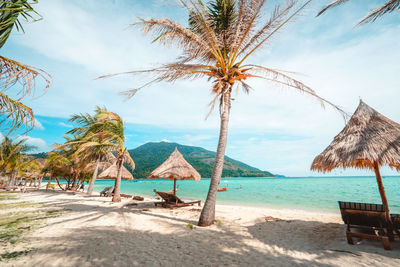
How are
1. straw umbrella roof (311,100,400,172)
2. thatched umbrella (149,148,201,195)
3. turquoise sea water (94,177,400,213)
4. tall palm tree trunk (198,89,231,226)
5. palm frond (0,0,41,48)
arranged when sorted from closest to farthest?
palm frond (0,0,41,48), straw umbrella roof (311,100,400,172), tall palm tree trunk (198,89,231,226), thatched umbrella (149,148,201,195), turquoise sea water (94,177,400,213)

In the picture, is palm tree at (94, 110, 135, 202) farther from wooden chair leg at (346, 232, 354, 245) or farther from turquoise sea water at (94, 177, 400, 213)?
wooden chair leg at (346, 232, 354, 245)

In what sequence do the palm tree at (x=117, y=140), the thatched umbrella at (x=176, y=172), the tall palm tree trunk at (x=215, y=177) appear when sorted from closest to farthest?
the tall palm tree trunk at (x=215, y=177), the thatched umbrella at (x=176, y=172), the palm tree at (x=117, y=140)

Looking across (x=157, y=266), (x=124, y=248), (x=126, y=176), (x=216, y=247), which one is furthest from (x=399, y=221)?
(x=126, y=176)

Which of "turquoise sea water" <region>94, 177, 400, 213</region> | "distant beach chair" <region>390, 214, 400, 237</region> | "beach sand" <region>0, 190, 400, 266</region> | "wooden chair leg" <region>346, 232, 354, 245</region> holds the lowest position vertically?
"turquoise sea water" <region>94, 177, 400, 213</region>

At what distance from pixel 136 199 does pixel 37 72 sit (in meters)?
11.0

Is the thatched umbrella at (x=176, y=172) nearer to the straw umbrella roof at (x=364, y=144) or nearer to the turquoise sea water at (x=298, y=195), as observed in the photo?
the turquoise sea water at (x=298, y=195)

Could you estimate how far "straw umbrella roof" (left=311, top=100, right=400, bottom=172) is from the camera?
4.60 metres

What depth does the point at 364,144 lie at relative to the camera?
4.85 metres

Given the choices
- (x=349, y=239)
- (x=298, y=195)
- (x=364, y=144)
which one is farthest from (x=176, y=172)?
(x=298, y=195)

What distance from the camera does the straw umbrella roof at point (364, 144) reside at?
460cm

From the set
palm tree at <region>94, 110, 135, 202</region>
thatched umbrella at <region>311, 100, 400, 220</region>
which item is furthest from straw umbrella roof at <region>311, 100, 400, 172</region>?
palm tree at <region>94, 110, 135, 202</region>

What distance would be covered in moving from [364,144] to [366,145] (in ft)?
0.20

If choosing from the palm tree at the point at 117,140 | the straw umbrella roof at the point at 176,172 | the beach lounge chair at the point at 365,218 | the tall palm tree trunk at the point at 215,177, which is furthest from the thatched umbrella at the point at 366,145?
the palm tree at the point at 117,140

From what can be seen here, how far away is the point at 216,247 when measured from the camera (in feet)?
12.8
